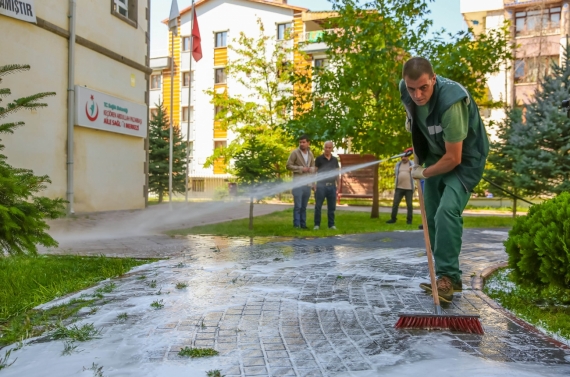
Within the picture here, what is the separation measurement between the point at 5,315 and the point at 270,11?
4072 cm

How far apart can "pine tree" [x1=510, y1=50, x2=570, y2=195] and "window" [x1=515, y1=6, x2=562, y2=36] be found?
67.5 ft

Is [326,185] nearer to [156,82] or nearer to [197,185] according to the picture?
[197,185]

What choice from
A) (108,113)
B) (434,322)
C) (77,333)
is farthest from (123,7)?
(434,322)

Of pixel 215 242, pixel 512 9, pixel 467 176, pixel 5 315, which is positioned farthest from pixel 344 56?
pixel 512 9

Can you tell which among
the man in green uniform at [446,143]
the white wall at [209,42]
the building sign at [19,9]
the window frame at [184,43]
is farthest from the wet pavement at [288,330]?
the window frame at [184,43]

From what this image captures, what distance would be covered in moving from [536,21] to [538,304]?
1408 inches

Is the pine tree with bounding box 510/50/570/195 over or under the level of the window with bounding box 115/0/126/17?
under

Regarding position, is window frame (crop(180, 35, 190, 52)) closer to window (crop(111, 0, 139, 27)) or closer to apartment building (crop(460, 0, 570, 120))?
apartment building (crop(460, 0, 570, 120))

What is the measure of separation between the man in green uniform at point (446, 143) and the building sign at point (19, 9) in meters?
11.2

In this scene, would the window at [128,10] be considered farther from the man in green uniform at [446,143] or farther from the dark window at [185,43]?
the dark window at [185,43]

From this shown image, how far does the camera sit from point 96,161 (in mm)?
16875

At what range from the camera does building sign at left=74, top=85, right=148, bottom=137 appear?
52.1 feet

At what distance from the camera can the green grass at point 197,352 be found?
10.6 ft

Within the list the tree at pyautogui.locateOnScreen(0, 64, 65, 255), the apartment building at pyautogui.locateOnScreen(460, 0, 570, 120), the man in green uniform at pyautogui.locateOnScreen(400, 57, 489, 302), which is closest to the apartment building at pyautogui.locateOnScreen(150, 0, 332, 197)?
the apartment building at pyautogui.locateOnScreen(460, 0, 570, 120)
